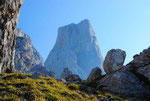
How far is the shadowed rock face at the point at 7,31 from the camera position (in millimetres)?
26516

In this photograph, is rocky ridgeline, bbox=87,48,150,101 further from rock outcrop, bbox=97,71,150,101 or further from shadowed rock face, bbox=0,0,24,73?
shadowed rock face, bbox=0,0,24,73

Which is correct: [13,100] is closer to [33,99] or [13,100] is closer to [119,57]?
[33,99]

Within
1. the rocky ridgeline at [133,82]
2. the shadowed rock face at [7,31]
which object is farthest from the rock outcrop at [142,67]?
the shadowed rock face at [7,31]

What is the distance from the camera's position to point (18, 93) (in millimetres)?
16234

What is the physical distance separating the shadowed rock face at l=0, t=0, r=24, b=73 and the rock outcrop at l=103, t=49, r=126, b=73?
4260 cm

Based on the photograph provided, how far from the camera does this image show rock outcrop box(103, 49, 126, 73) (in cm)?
6511

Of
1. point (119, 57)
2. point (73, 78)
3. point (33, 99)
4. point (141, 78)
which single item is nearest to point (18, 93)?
point (33, 99)

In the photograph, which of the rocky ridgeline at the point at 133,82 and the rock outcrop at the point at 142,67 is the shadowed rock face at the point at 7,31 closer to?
the rocky ridgeline at the point at 133,82

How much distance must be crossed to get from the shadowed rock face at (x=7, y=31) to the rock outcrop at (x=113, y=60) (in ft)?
140

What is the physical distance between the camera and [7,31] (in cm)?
2767

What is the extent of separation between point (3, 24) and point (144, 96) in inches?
973

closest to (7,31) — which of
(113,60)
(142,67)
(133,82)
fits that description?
(133,82)

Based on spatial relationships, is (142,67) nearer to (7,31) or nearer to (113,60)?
(7,31)

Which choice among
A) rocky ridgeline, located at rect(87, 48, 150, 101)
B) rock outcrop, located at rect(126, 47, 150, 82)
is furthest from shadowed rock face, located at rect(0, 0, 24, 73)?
rock outcrop, located at rect(126, 47, 150, 82)
